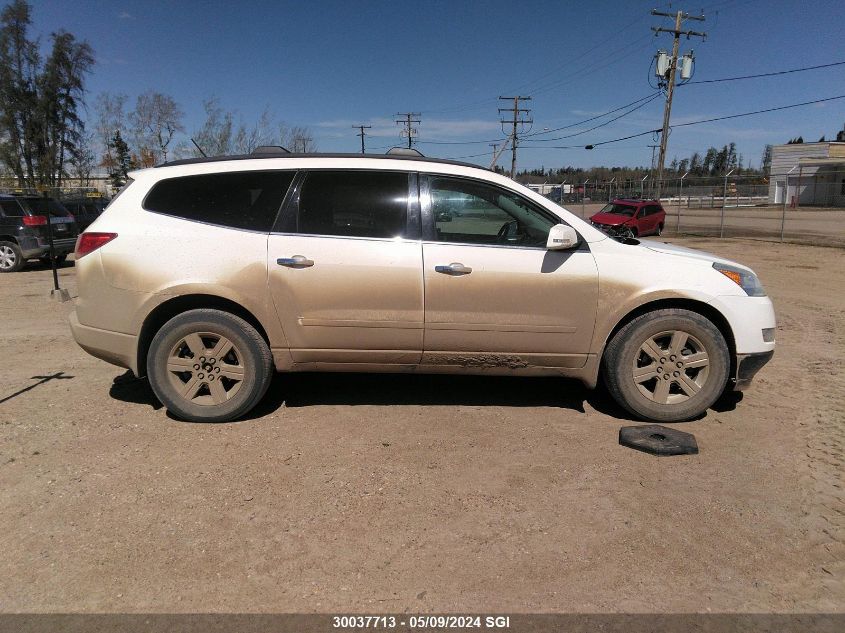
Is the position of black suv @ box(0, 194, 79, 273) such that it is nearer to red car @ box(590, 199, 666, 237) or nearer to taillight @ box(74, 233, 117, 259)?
taillight @ box(74, 233, 117, 259)

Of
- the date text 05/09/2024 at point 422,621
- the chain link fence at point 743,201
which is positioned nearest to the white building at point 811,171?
the chain link fence at point 743,201

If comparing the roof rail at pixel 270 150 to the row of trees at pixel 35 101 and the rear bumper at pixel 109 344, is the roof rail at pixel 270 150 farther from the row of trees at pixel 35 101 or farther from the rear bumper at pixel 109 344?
the row of trees at pixel 35 101

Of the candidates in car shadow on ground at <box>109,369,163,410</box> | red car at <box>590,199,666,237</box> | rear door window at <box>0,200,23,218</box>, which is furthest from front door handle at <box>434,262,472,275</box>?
red car at <box>590,199,666,237</box>

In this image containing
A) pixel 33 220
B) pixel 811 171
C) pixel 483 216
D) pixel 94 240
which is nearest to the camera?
pixel 94 240

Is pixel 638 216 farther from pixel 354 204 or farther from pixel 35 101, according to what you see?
pixel 35 101

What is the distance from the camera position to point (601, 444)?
151 inches

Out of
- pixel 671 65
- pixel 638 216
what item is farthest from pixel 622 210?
pixel 671 65

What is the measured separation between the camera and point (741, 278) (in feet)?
13.5

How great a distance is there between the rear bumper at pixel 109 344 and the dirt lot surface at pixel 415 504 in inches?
18.1

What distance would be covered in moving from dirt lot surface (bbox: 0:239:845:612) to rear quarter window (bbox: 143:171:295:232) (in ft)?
4.82

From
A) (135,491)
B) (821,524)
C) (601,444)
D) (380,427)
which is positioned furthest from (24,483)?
(821,524)

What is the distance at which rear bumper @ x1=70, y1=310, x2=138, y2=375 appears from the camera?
4.07 metres

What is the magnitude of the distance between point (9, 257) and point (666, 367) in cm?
1472

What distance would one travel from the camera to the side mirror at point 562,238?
3.85 metres
